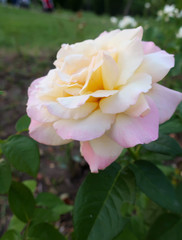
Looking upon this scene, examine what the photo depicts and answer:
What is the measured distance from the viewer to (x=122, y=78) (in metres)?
0.43

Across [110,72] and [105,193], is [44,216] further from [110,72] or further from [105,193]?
[110,72]

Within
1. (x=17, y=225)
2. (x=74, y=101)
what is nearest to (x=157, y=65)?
(x=74, y=101)

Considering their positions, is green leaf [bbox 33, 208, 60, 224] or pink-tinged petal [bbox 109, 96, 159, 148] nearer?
pink-tinged petal [bbox 109, 96, 159, 148]

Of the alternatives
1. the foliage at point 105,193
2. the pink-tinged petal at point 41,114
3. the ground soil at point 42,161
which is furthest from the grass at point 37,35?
the pink-tinged petal at point 41,114

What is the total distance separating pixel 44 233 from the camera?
0.61m

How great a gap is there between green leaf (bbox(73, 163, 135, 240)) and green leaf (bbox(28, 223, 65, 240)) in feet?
0.44

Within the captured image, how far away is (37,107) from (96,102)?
0.10 metres

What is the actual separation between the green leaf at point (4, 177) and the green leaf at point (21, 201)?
104mm

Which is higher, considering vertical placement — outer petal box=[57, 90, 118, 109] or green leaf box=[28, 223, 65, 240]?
outer petal box=[57, 90, 118, 109]

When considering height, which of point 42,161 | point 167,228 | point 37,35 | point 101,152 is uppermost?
point 101,152

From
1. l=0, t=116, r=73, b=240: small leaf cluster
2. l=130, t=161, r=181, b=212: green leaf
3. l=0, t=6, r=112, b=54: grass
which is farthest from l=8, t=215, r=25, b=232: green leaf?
l=0, t=6, r=112, b=54: grass

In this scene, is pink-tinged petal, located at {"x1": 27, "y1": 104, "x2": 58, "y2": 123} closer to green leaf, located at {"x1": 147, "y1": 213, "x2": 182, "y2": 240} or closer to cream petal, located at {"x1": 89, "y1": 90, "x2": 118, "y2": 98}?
cream petal, located at {"x1": 89, "y1": 90, "x2": 118, "y2": 98}

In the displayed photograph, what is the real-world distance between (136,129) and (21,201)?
1.29ft

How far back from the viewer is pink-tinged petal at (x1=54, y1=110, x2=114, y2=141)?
15.3 inches
